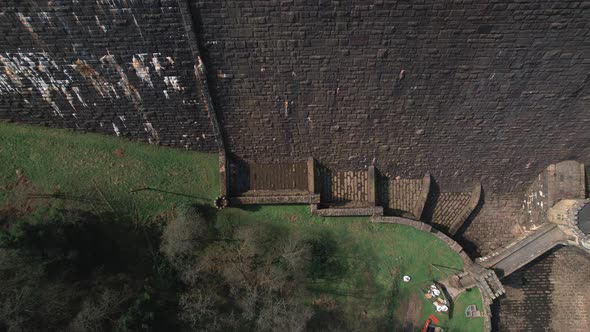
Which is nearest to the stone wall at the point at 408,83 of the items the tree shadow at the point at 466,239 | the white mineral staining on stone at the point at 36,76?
the tree shadow at the point at 466,239

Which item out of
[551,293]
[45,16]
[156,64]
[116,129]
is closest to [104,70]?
[156,64]

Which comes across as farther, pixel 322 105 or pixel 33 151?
pixel 33 151

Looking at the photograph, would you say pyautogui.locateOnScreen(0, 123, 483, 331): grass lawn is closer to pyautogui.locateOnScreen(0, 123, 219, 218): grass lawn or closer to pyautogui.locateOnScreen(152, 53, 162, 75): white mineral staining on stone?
pyautogui.locateOnScreen(0, 123, 219, 218): grass lawn

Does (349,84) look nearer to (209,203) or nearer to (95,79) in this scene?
(209,203)

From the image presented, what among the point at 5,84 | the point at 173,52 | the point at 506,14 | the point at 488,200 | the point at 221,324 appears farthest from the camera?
the point at 488,200

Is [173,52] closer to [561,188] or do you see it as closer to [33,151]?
[33,151]

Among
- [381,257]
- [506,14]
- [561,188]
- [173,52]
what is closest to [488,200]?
[561,188]
